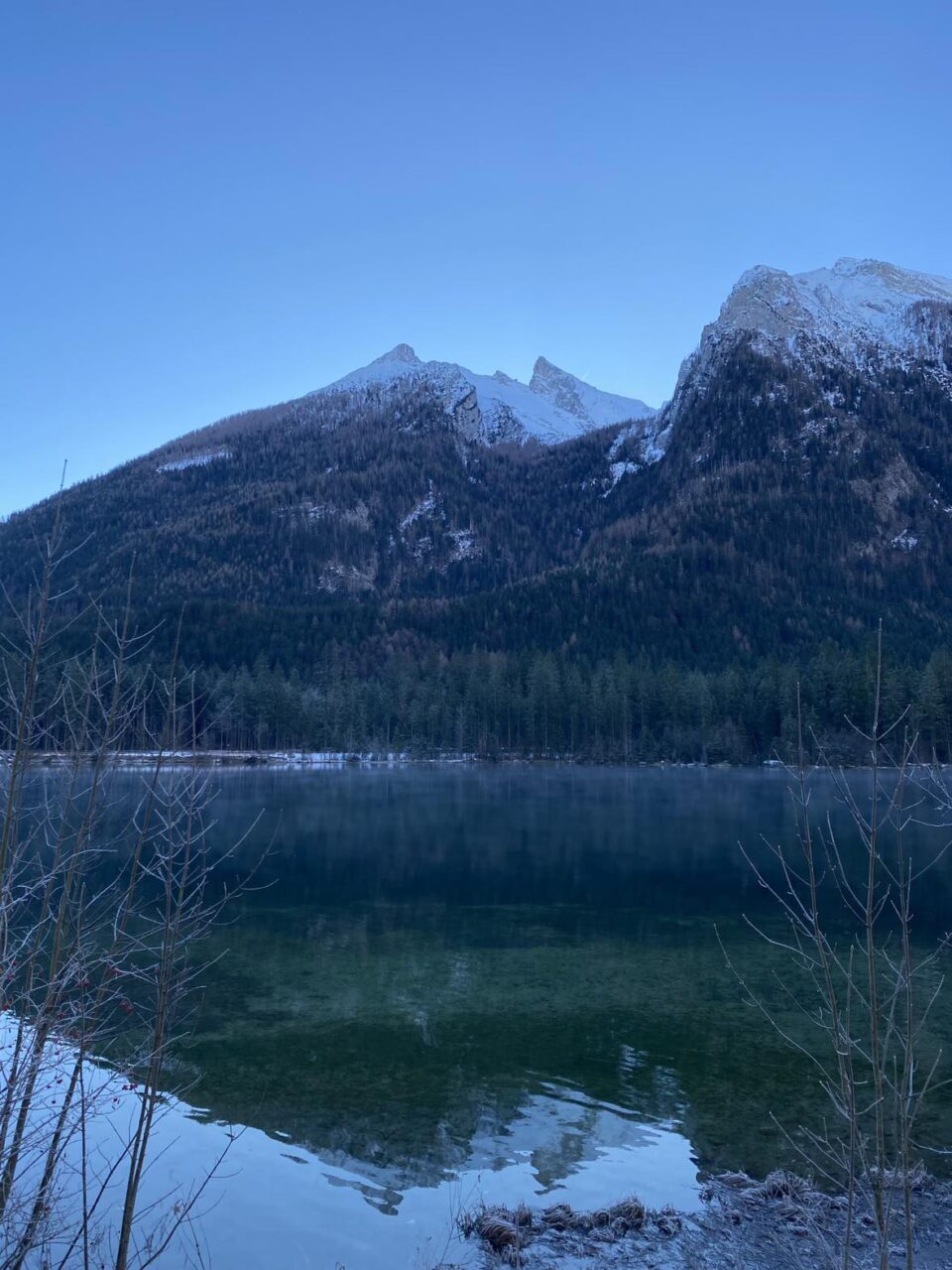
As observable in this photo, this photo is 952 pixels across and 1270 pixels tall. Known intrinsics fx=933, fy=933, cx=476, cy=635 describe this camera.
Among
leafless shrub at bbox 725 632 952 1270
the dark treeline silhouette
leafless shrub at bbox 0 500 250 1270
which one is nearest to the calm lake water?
leafless shrub at bbox 725 632 952 1270

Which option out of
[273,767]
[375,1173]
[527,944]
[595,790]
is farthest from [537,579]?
[375,1173]

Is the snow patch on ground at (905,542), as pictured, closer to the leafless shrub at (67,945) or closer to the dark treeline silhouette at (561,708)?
the dark treeline silhouette at (561,708)

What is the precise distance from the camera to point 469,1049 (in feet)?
49.5

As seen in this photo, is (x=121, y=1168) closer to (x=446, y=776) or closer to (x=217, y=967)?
(x=217, y=967)

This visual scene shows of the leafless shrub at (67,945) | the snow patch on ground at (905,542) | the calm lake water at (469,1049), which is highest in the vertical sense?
the snow patch on ground at (905,542)

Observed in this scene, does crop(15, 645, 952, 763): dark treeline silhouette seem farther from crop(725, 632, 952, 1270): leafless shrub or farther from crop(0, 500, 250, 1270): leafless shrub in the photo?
crop(0, 500, 250, 1270): leafless shrub

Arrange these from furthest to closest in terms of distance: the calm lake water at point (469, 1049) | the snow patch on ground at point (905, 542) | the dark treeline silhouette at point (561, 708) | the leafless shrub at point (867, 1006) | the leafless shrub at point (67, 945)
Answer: the snow patch on ground at point (905, 542), the dark treeline silhouette at point (561, 708), the calm lake water at point (469, 1049), the leafless shrub at point (67, 945), the leafless shrub at point (867, 1006)

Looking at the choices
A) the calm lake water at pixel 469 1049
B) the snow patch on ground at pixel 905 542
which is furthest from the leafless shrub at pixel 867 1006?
the snow patch on ground at pixel 905 542

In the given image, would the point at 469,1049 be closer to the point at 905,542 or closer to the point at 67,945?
the point at 67,945

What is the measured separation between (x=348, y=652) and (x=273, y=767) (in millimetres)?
53909

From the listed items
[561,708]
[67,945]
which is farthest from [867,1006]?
[561,708]

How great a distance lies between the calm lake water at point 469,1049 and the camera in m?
10.3

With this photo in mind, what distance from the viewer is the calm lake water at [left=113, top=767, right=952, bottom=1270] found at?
10344 mm

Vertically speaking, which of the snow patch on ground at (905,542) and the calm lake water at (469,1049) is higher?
the snow patch on ground at (905,542)
